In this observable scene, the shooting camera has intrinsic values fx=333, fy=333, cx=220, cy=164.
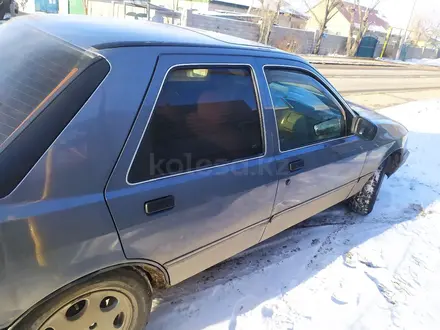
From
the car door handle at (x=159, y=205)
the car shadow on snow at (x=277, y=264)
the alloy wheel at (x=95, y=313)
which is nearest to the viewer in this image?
the alloy wheel at (x=95, y=313)

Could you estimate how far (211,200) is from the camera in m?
2.04

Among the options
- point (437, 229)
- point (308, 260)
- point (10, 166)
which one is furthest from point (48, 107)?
point (437, 229)

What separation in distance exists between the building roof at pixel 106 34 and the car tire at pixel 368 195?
A: 8.05 feet

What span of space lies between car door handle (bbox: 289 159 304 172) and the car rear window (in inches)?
61.4

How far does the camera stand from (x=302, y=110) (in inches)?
115

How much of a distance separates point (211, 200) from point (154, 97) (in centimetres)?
71

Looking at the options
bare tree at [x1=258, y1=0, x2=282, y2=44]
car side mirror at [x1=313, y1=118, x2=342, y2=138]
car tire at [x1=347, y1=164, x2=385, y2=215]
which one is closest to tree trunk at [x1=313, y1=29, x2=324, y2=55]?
bare tree at [x1=258, y1=0, x2=282, y2=44]

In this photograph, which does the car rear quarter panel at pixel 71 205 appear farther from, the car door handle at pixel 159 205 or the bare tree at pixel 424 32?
the bare tree at pixel 424 32

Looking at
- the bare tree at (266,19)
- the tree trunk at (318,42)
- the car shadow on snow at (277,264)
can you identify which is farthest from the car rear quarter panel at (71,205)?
the tree trunk at (318,42)

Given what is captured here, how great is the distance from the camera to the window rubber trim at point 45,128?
1.37m

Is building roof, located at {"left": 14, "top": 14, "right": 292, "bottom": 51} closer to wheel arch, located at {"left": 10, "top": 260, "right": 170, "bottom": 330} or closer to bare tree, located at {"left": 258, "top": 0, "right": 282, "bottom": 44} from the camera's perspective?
wheel arch, located at {"left": 10, "top": 260, "right": 170, "bottom": 330}

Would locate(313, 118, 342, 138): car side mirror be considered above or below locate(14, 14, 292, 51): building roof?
below

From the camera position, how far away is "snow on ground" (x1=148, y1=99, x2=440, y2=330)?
7.96 ft

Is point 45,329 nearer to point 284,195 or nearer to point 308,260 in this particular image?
point 284,195
